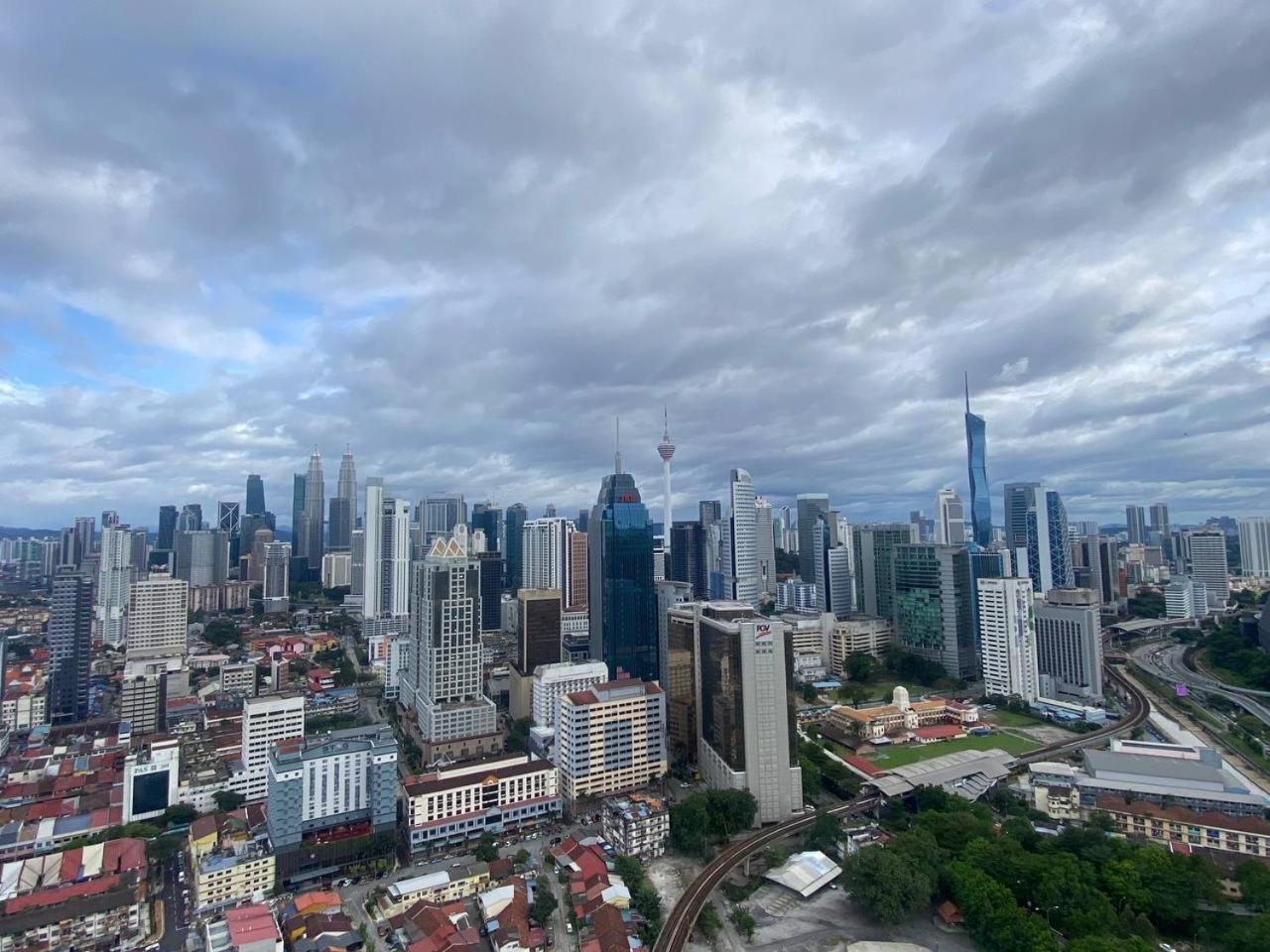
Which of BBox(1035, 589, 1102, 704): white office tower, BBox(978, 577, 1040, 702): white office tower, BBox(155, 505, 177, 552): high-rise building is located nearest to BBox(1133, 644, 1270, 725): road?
BBox(1035, 589, 1102, 704): white office tower

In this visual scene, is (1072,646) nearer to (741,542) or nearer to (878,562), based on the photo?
(878,562)

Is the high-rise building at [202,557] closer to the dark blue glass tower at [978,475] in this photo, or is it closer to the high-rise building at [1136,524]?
the dark blue glass tower at [978,475]

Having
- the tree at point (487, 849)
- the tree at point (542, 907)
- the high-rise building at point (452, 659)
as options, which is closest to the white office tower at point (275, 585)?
the high-rise building at point (452, 659)

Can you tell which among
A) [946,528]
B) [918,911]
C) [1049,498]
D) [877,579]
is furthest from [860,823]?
[946,528]

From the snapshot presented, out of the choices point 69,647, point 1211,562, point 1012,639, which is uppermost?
point 1211,562

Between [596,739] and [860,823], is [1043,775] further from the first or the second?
[596,739]

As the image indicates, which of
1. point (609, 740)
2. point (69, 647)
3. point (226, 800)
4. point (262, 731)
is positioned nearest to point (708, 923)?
point (609, 740)

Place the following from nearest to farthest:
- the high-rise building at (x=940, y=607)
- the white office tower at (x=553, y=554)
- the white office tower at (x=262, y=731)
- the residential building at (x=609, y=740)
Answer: the residential building at (x=609, y=740) → the white office tower at (x=262, y=731) → the high-rise building at (x=940, y=607) → the white office tower at (x=553, y=554)

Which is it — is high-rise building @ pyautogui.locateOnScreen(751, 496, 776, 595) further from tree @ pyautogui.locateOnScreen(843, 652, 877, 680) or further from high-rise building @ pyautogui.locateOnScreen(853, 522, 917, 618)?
tree @ pyautogui.locateOnScreen(843, 652, 877, 680)
